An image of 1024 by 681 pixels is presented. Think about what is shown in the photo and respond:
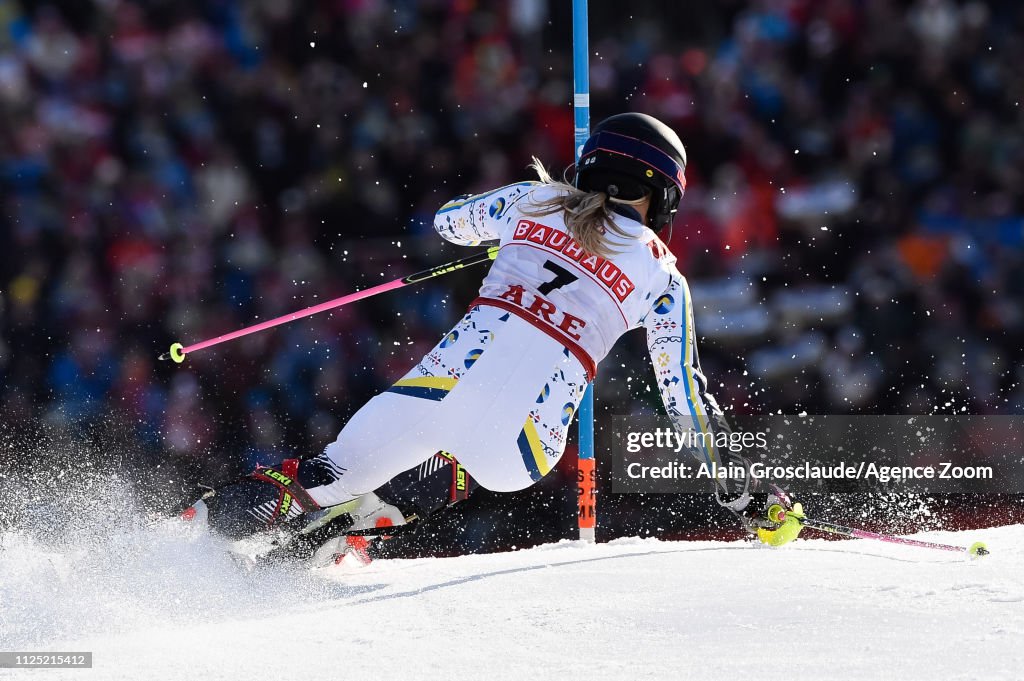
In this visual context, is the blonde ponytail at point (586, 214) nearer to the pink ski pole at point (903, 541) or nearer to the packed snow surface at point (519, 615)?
the packed snow surface at point (519, 615)

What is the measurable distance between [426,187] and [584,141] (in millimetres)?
1556

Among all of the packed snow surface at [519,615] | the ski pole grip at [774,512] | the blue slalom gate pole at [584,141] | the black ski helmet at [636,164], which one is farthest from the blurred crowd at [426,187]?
the black ski helmet at [636,164]

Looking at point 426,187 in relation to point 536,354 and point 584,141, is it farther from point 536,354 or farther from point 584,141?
point 536,354

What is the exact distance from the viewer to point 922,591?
2.60 meters

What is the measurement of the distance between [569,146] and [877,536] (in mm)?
2459

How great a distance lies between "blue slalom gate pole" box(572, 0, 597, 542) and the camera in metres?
3.70

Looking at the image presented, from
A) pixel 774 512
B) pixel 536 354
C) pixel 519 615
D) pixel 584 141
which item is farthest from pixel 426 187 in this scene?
pixel 519 615

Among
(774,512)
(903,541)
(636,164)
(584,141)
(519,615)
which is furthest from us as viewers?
(584,141)

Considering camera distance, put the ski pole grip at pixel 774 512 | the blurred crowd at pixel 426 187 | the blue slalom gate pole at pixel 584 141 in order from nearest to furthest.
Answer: the ski pole grip at pixel 774 512, the blue slalom gate pole at pixel 584 141, the blurred crowd at pixel 426 187

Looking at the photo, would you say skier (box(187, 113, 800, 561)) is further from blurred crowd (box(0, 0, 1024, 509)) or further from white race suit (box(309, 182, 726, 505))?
blurred crowd (box(0, 0, 1024, 509))

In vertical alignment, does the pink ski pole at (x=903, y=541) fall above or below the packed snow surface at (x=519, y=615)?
above

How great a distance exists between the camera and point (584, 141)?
3.64 metres

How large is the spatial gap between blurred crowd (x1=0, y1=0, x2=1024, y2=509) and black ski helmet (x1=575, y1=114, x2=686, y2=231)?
2171mm

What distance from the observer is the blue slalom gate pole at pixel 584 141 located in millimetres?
3697
